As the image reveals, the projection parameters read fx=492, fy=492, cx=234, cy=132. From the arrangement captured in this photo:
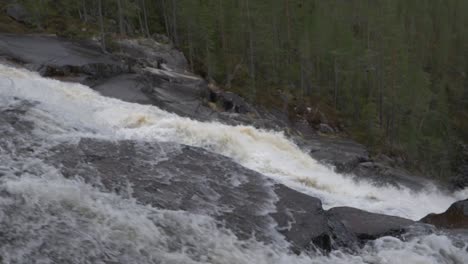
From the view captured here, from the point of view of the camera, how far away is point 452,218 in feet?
54.1

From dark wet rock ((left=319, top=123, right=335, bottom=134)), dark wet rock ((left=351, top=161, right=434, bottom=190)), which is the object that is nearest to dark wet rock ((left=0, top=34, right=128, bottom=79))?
dark wet rock ((left=351, top=161, right=434, bottom=190))

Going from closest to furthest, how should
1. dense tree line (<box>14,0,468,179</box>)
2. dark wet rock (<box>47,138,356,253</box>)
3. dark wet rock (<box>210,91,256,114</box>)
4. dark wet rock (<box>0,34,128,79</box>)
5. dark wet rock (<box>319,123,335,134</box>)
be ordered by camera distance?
1. dark wet rock (<box>47,138,356,253</box>)
2. dark wet rock (<box>0,34,128,79</box>)
3. dark wet rock (<box>210,91,256,114</box>)
4. dark wet rock (<box>319,123,335,134</box>)
5. dense tree line (<box>14,0,468,179</box>)

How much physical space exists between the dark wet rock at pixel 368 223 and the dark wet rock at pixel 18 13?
31800 millimetres

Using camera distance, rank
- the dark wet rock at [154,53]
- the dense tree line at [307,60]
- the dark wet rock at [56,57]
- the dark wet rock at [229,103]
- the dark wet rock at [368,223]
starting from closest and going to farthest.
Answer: the dark wet rock at [368,223], the dark wet rock at [56,57], the dark wet rock at [229,103], the dark wet rock at [154,53], the dense tree line at [307,60]

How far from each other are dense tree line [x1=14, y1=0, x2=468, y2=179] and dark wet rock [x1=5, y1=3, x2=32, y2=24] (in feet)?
3.33

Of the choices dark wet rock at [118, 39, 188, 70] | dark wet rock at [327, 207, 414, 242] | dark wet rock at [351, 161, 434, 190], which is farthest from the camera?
dark wet rock at [118, 39, 188, 70]

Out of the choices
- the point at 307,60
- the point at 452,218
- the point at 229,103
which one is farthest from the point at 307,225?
the point at 307,60

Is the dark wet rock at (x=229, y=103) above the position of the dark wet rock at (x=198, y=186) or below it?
below

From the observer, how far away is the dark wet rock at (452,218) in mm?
16078

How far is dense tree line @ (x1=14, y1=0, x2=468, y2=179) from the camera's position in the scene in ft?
145

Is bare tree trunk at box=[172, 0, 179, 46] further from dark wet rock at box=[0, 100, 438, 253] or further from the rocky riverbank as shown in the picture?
dark wet rock at box=[0, 100, 438, 253]

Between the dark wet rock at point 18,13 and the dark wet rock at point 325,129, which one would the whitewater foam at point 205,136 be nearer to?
the dark wet rock at point 325,129

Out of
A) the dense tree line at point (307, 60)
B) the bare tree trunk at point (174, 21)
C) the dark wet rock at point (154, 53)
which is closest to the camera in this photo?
the dark wet rock at point (154, 53)

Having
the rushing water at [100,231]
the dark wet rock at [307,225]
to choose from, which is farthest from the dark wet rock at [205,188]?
the rushing water at [100,231]
